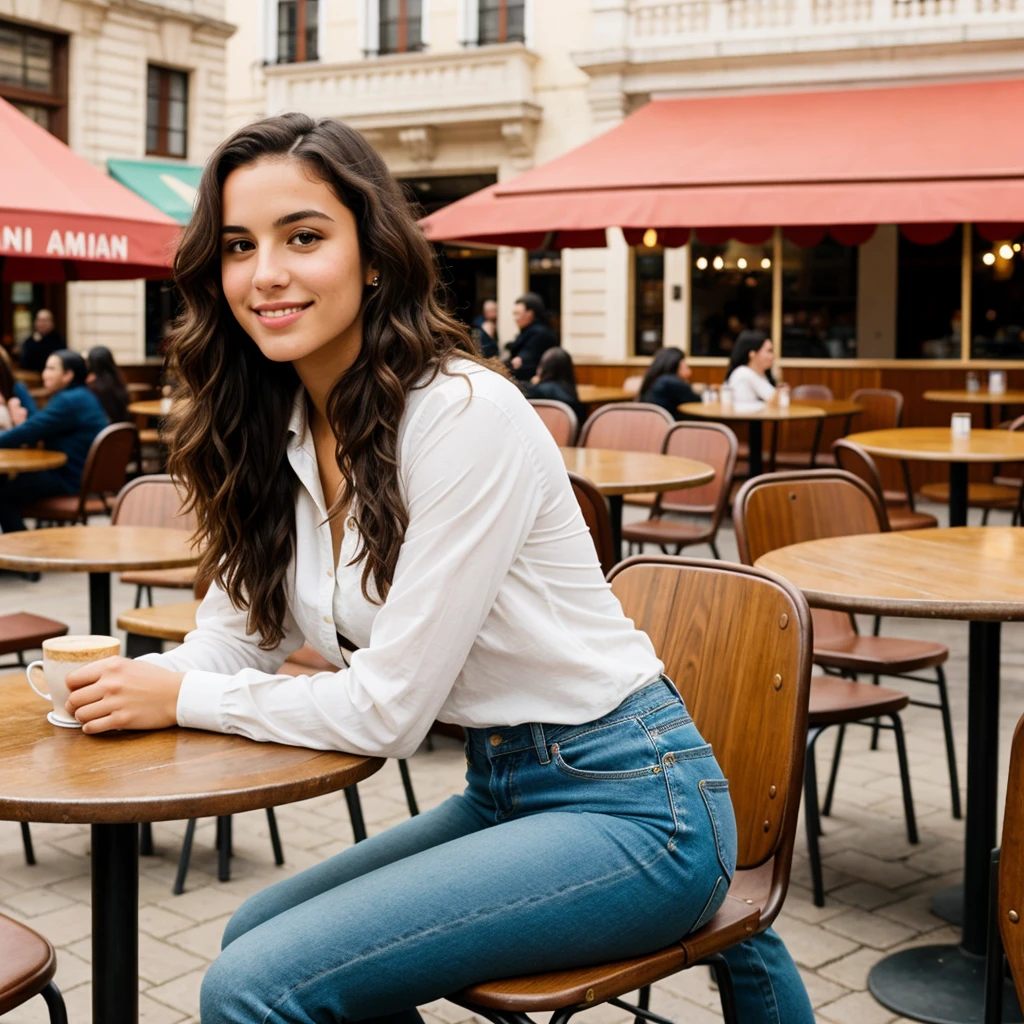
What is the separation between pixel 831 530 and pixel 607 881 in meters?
2.61

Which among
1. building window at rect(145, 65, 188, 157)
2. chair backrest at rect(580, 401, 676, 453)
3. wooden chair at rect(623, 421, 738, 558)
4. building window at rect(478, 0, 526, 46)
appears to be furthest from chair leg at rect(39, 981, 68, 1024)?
building window at rect(478, 0, 526, 46)

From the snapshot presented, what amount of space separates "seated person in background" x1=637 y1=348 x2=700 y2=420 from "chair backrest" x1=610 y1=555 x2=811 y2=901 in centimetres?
741

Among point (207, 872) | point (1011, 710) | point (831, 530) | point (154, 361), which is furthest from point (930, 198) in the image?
point (154, 361)

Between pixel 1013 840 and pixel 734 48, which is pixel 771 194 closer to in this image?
pixel 1013 840

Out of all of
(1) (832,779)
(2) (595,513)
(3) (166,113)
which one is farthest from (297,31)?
(1) (832,779)

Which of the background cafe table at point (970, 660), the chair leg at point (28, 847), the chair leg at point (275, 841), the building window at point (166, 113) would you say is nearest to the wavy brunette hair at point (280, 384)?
the background cafe table at point (970, 660)

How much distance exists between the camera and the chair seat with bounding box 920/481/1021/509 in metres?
7.48

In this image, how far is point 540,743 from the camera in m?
1.86

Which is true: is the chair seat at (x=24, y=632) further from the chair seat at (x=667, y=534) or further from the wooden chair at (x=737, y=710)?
the chair seat at (x=667, y=534)

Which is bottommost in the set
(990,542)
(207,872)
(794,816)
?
(207,872)

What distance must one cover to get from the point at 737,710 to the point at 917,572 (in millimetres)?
995

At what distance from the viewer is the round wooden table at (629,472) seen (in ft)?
16.3

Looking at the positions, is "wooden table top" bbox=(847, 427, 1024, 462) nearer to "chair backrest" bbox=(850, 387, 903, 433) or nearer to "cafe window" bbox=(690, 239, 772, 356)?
"chair backrest" bbox=(850, 387, 903, 433)

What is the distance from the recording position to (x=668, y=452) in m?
6.63
